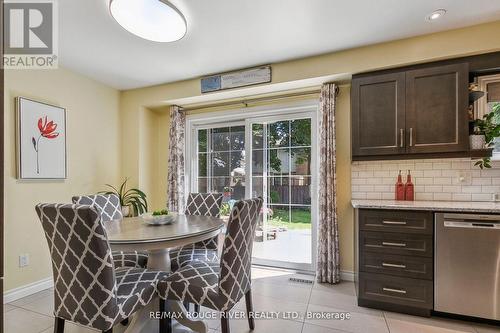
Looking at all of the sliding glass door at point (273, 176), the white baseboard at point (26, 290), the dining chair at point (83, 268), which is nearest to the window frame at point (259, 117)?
the sliding glass door at point (273, 176)

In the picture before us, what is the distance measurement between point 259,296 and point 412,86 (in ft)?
8.24

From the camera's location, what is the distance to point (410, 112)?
2404mm

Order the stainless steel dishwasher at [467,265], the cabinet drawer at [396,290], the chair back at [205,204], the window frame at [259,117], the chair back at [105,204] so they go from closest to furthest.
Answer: the stainless steel dishwasher at [467,265], the cabinet drawer at [396,290], the chair back at [105,204], the chair back at [205,204], the window frame at [259,117]

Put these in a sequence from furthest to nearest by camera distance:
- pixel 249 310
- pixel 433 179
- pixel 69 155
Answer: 1. pixel 69 155
2. pixel 433 179
3. pixel 249 310

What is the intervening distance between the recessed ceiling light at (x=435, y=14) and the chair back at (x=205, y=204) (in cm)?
246

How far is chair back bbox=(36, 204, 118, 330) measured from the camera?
4.40 feet

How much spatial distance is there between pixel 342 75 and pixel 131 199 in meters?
3.11

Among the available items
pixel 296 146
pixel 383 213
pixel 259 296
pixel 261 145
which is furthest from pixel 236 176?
pixel 383 213

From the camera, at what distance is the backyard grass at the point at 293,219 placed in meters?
3.18

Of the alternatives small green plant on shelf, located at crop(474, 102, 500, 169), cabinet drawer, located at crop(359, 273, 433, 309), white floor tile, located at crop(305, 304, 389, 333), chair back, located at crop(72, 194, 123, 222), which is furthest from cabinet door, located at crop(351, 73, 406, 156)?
chair back, located at crop(72, 194, 123, 222)

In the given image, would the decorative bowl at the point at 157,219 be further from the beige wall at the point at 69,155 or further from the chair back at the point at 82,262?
the beige wall at the point at 69,155

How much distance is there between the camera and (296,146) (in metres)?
3.24

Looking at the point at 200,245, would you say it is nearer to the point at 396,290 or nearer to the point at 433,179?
the point at 396,290

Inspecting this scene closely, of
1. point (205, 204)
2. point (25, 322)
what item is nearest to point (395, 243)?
point (205, 204)
